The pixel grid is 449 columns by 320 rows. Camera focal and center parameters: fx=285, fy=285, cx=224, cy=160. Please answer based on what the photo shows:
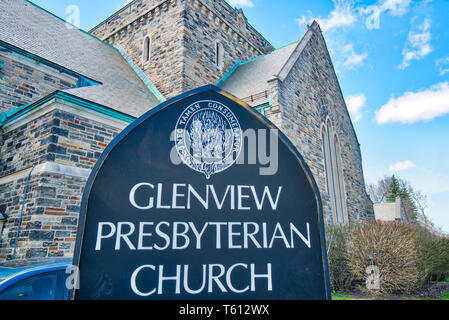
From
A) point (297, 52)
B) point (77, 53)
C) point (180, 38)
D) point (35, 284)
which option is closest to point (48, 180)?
point (35, 284)

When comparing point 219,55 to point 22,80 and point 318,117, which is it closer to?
point 318,117

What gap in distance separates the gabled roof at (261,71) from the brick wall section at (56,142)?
621cm

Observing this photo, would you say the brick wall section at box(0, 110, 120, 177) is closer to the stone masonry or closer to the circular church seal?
the stone masonry

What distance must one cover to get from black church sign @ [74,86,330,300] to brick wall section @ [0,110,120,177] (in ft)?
20.7

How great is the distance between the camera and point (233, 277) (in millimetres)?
1905

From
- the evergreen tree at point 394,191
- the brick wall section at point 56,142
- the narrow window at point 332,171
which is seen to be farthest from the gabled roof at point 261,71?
the evergreen tree at point 394,191

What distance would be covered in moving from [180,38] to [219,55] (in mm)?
2885

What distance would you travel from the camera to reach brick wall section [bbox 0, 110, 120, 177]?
729 centimetres

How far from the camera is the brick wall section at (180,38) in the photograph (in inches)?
528

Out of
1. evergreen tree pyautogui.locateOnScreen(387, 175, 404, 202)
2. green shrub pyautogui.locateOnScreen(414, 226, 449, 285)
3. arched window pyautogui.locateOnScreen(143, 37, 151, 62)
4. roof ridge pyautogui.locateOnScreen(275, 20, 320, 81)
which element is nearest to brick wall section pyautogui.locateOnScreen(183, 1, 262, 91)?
arched window pyautogui.locateOnScreen(143, 37, 151, 62)

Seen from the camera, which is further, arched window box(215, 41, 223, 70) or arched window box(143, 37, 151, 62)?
arched window box(215, 41, 223, 70)

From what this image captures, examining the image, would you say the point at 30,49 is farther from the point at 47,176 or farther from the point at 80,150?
the point at 47,176

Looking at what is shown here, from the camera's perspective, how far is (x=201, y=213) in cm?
200

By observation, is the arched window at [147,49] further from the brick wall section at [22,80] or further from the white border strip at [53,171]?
the white border strip at [53,171]
